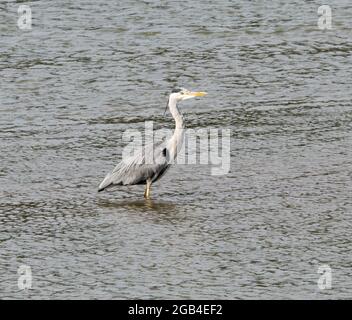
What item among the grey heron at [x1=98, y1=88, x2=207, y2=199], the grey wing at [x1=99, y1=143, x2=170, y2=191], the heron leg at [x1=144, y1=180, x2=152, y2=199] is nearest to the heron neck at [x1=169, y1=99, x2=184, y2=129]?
the grey heron at [x1=98, y1=88, x2=207, y2=199]

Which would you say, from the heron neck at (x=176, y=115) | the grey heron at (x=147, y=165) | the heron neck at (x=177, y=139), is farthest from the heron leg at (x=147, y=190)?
the heron neck at (x=176, y=115)


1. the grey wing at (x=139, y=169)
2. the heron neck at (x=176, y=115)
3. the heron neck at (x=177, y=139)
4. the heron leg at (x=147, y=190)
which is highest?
the heron neck at (x=176, y=115)

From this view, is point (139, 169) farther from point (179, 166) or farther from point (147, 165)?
point (179, 166)

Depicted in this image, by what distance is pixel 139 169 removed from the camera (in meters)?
12.1

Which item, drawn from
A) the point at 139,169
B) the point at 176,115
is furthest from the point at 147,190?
the point at 176,115

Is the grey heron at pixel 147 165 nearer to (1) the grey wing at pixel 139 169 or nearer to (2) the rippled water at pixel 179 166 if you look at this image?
(1) the grey wing at pixel 139 169

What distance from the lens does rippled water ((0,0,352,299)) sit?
9.79 metres

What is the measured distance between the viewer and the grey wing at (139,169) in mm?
11969

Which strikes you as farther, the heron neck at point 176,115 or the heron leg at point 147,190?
the heron neck at point 176,115

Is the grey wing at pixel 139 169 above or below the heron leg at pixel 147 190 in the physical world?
above

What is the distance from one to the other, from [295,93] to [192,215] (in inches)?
193

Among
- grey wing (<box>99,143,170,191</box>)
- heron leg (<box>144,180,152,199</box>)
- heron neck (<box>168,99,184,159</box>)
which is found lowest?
heron leg (<box>144,180,152,199</box>)

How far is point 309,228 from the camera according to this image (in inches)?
426

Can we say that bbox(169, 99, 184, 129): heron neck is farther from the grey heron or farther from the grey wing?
the grey wing
